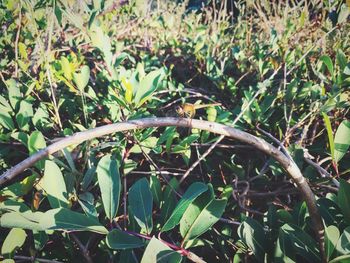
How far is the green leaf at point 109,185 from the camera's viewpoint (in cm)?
46

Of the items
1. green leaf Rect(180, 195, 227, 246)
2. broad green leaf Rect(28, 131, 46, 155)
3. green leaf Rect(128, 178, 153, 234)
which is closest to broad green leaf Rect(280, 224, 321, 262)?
green leaf Rect(180, 195, 227, 246)

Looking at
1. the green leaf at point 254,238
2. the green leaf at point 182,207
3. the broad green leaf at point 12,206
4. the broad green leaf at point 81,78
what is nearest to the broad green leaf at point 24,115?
the broad green leaf at point 81,78

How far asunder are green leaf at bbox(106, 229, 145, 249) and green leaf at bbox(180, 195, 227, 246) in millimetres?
86

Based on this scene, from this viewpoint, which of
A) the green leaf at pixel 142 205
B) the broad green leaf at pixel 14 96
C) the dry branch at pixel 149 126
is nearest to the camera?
A: the dry branch at pixel 149 126

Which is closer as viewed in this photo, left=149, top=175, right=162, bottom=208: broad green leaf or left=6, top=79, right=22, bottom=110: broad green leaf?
left=149, top=175, right=162, bottom=208: broad green leaf

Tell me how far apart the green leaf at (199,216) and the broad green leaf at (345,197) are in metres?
0.21

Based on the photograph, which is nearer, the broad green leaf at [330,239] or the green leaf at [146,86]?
the broad green leaf at [330,239]

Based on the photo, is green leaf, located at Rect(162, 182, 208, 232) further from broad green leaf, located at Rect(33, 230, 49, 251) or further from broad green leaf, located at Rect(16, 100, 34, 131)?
broad green leaf, located at Rect(16, 100, 34, 131)

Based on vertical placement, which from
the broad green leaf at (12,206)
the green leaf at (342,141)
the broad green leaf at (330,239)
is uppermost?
the green leaf at (342,141)

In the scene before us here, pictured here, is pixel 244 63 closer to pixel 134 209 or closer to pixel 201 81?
pixel 201 81

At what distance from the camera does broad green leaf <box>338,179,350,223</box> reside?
1.44 ft

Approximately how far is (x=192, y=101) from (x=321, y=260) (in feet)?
2.59

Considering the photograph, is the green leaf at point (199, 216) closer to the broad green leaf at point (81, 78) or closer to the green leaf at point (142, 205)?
the green leaf at point (142, 205)

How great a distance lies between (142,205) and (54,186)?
0.60ft
